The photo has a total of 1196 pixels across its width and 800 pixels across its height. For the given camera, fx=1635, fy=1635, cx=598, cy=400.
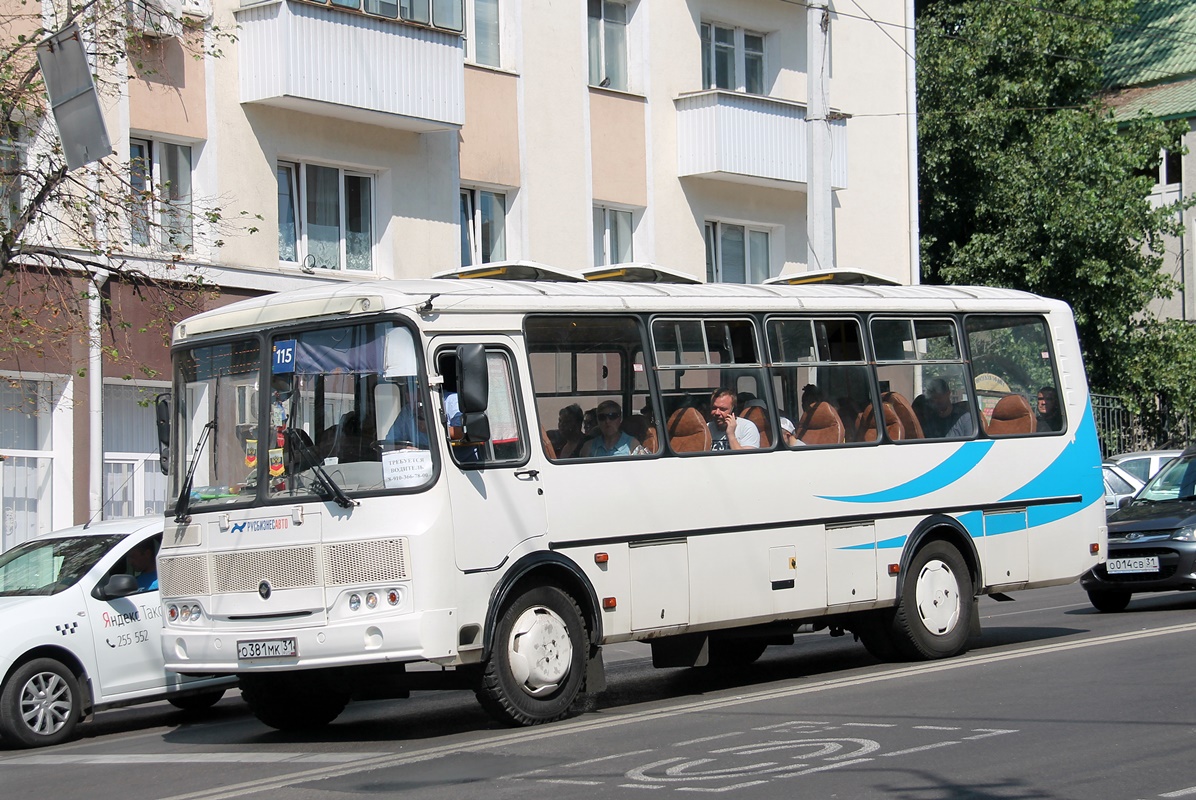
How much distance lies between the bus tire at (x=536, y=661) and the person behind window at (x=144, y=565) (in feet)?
12.4

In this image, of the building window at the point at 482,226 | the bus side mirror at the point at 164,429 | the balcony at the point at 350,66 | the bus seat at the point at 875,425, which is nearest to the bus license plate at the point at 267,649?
the bus side mirror at the point at 164,429

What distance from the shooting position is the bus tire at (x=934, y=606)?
13.2m

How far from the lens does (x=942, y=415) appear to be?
13.8m

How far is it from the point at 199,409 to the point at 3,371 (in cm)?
864

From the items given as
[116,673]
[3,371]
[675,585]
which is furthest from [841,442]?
[3,371]

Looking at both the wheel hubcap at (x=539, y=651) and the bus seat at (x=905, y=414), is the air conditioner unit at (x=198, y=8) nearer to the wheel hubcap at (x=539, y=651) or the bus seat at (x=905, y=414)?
the bus seat at (x=905, y=414)

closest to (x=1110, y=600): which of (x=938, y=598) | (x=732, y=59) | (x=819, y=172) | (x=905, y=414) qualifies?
(x=938, y=598)

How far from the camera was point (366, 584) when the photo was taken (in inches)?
396

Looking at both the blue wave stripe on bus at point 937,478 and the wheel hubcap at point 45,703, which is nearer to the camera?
the wheel hubcap at point 45,703

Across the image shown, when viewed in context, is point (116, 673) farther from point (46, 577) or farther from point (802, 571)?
point (802, 571)

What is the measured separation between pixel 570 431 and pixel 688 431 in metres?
1.14

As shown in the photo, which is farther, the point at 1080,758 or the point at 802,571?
the point at 802,571

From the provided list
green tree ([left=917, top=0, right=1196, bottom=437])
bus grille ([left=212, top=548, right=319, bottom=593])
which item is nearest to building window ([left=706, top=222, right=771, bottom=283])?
green tree ([left=917, top=0, right=1196, bottom=437])

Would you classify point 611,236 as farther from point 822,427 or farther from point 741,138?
point 822,427
